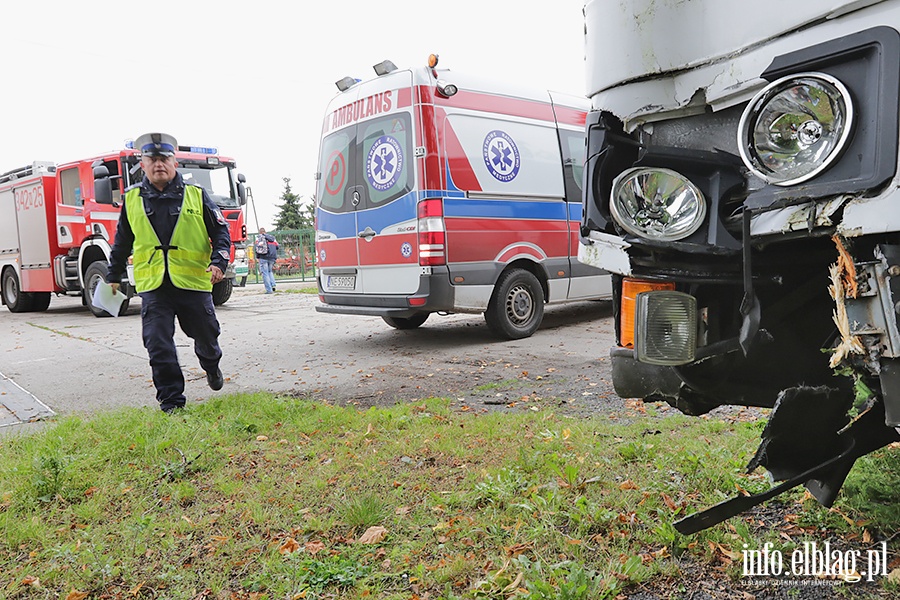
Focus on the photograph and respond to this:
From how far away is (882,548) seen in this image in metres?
2.12

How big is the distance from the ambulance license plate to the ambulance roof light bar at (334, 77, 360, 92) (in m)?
2.16

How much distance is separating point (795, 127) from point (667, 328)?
2.13 ft

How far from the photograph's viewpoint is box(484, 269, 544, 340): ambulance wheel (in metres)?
7.14

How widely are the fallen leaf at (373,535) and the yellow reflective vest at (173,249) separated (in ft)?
8.03

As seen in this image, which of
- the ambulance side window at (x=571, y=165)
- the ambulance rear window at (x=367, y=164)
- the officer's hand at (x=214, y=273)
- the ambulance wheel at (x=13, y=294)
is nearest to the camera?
the officer's hand at (x=214, y=273)

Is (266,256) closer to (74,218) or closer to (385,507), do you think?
(74,218)

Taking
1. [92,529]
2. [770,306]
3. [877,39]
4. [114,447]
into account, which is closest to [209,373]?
[114,447]

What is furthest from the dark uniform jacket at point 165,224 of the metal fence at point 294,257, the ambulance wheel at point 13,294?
the metal fence at point 294,257

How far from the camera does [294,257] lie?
78.0ft

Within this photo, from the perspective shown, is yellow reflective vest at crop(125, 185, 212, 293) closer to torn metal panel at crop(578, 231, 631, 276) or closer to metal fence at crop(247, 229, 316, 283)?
torn metal panel at crop(578, 231, 631, 276)

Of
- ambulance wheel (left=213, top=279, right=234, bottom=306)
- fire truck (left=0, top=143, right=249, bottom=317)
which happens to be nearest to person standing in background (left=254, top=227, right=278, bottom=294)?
fire truck (left=0, top=143, right=249, bottom=317)

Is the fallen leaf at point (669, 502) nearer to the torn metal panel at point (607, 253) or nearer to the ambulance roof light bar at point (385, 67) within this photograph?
the torn metal panel at point (607, 253)

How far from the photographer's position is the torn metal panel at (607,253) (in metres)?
2.01

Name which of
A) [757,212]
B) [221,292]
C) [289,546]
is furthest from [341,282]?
[221,292]
